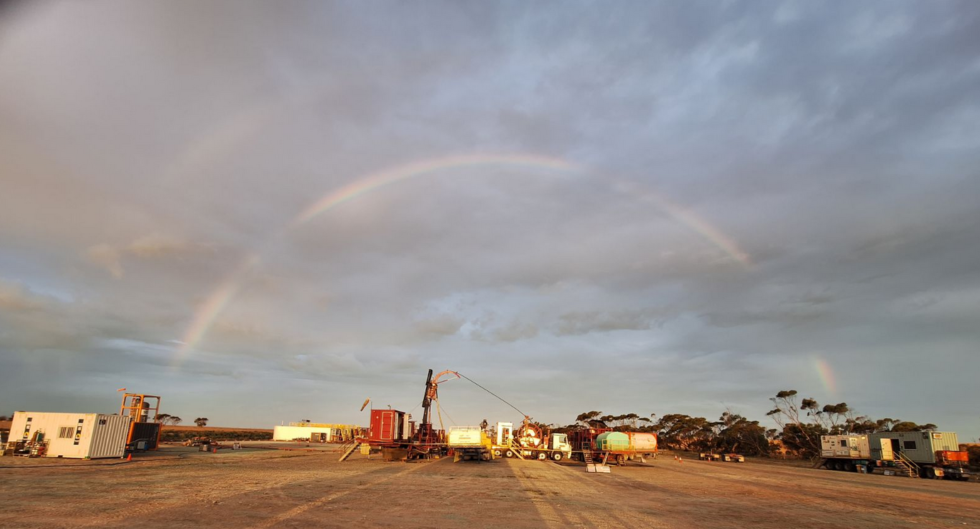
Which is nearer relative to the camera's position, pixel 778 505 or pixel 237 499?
pixel 237 499

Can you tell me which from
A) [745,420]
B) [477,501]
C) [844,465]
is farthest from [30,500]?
[745,420]

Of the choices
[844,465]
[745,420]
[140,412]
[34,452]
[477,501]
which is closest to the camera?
[477,501]

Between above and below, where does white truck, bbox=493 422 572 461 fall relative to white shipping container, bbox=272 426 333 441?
above

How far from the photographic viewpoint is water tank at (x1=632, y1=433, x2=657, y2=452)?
50469 mm

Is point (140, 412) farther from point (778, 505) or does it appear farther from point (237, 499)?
point (778, 505)

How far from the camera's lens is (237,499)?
17219 millimetres

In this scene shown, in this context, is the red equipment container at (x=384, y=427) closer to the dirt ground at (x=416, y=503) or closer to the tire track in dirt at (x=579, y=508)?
the dirt ground at (x=416, y=503)

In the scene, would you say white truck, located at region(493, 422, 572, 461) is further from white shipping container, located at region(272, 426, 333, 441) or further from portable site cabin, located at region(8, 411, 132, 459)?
white shipping container, located at region(272, 426, 333, 441)

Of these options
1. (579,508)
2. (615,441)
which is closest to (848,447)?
(615,441)

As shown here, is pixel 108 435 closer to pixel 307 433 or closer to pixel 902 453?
pixel 902 453

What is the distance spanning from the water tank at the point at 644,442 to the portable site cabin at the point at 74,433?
4356 cm

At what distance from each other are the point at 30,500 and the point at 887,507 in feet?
101

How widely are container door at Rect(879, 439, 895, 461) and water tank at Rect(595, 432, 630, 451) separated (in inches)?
941

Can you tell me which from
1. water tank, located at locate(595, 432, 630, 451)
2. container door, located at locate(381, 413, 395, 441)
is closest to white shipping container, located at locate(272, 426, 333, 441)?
container door, located at locate(381, 413, 395, 441)
